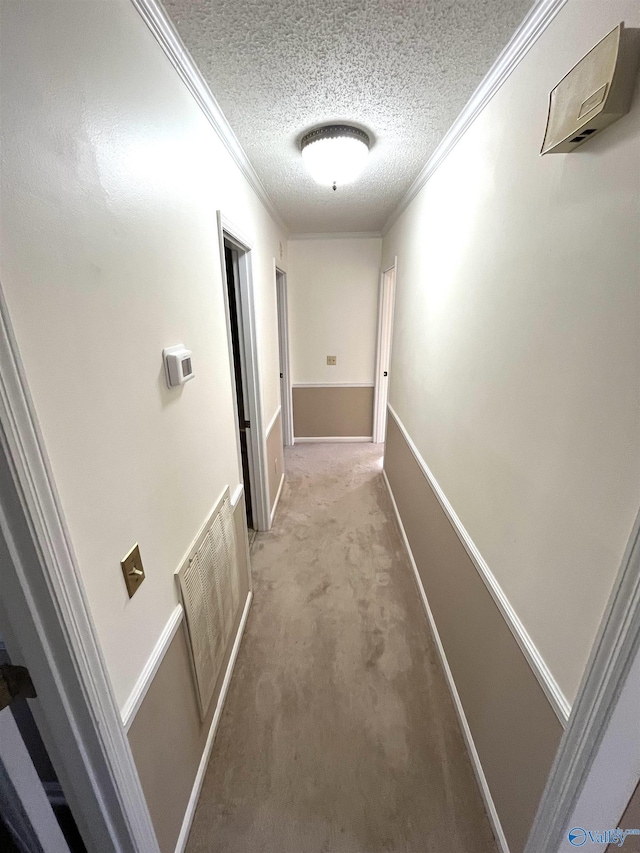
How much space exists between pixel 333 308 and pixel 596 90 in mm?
3277

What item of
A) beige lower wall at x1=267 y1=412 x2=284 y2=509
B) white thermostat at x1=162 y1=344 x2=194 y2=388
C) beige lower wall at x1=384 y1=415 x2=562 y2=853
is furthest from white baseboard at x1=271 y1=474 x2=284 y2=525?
white thermostat at x1=162 y1=344 x2=194 y2=388

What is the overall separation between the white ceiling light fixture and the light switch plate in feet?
5.87

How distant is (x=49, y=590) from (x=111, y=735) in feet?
1.36

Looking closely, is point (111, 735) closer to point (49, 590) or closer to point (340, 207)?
point (49, 590)

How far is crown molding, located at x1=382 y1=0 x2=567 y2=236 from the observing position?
87 cm

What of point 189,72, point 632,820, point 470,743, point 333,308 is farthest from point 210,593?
point 333,308

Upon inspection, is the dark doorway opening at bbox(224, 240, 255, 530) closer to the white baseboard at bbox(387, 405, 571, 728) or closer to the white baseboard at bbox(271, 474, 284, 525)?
the white baseboard at bbox(271, 474, 284, 525)

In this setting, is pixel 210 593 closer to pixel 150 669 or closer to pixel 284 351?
pixel 150 669

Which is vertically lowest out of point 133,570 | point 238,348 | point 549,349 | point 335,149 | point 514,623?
point 514,623

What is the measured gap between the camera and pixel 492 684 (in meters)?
1.17

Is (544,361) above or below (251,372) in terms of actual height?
above

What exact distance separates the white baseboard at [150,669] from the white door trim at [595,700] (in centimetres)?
103

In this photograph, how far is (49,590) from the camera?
589mm

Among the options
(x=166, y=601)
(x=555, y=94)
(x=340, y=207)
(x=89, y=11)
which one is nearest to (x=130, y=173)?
(x=89, y=11)
